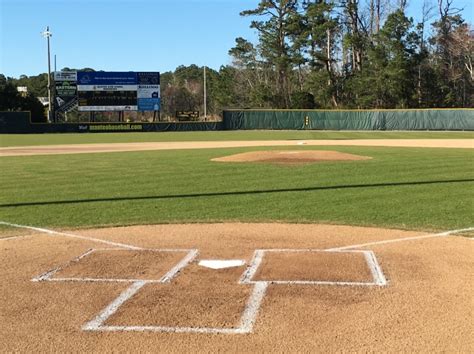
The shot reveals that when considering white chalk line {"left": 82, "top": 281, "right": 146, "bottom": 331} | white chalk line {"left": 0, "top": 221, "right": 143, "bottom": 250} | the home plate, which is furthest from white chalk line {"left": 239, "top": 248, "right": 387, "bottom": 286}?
white chalk line {"left": 0, "top": 221, "right": 143, "bottom": 250}

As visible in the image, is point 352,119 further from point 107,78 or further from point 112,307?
point 112,307

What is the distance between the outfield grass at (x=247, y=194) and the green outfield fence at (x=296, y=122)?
3146cm

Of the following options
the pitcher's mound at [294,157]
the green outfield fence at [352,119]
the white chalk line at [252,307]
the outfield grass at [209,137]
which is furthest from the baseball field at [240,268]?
the green outfield fence at [352,119]

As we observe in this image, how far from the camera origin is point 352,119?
49.7 metres

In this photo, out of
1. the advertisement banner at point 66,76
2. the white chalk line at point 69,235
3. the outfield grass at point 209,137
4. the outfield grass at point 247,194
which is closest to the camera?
the white chalk line at point 69,235

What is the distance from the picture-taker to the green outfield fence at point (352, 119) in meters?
46.1

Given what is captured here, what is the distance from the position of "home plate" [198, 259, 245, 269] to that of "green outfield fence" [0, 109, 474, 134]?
44.8m

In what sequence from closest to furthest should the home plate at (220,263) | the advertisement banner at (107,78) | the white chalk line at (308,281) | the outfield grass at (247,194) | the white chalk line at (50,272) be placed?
the white chalk line at (308,281)
the white chalk line at (50,272)
the home plate at (220,263)
the outfield grass at (247,194)
the advertisement banner at (107,78)

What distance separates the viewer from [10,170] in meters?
16.8

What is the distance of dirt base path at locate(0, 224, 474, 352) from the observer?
12.1 feet

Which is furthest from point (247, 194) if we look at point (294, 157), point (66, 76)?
point (66, 76)

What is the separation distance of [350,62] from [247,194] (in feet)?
229

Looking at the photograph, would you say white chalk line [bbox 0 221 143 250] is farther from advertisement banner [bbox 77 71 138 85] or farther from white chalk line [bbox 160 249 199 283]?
advertisement banner [bbox 77 71 138 85]

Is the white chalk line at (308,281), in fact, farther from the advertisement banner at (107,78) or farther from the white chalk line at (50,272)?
the advertisement banner at (107,78)
